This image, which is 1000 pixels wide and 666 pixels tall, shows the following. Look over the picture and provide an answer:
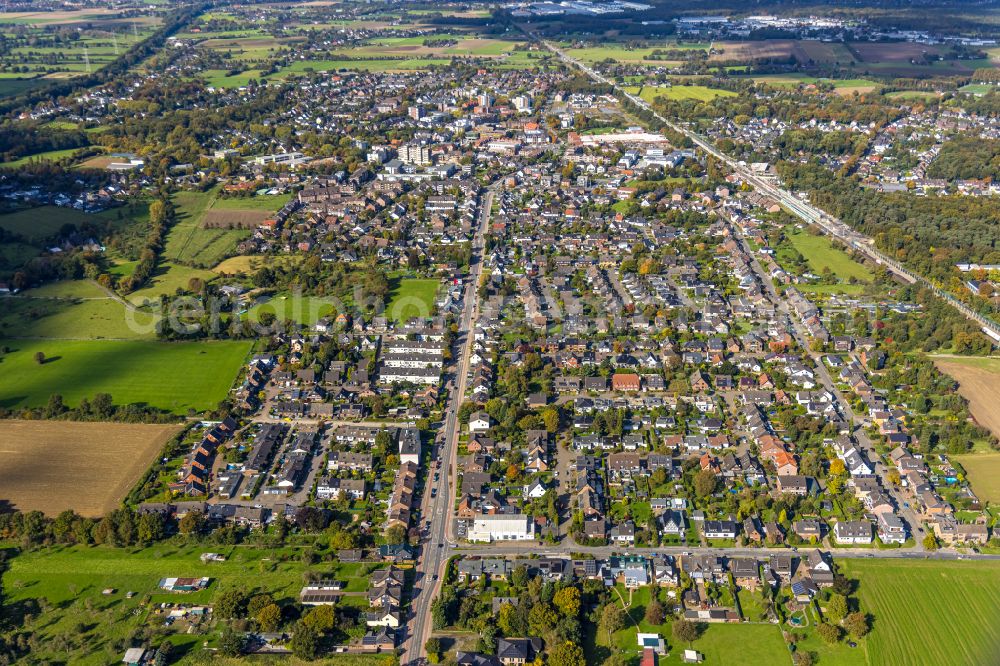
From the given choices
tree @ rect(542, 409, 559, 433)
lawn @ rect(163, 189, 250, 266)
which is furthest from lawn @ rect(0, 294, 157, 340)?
tree @ rect(542, 409, 559, 433)

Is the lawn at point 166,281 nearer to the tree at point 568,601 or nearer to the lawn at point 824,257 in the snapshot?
the tree at point 568,601

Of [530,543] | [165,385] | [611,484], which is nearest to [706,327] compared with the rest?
[611,484]

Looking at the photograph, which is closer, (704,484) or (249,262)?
(704,484)

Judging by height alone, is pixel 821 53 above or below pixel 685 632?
above

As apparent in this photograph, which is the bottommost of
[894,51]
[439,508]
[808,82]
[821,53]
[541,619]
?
[439,508]

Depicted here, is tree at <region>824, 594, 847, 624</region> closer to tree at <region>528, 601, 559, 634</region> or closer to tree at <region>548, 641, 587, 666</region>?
tree at <region>548, 641, 587, 666</region>

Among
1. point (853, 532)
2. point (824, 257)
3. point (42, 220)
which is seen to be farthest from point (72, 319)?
point (824, 257)

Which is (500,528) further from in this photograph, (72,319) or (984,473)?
(72,319)

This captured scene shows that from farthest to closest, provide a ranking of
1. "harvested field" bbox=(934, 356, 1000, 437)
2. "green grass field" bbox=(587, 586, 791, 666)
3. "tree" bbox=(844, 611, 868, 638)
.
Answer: "harvested field" bbox=(934, 356, 1000, 437) < "tree" bbox=(844, 611, 868, 638) < "green grass field" bbox=(587, 586, 791, 666)
